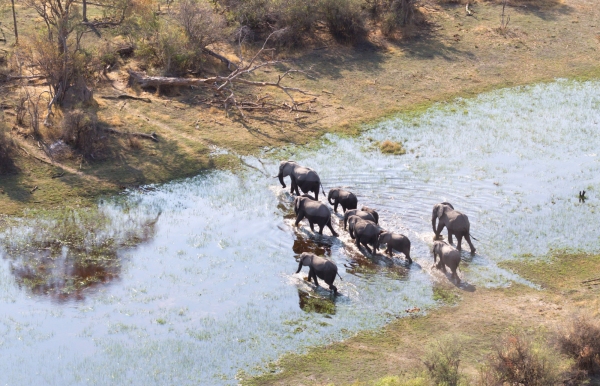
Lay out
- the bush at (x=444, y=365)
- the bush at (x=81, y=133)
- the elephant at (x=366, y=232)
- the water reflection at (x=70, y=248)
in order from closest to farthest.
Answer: the bush at (x=444, y=365)
the water reflection at (x=70, y=248)
the elephant at (x=366, y=232)
the bush at (x=81, y=133)

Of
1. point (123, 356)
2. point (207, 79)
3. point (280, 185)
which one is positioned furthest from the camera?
point (207, 79)

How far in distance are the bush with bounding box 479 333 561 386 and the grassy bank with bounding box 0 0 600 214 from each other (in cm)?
1419

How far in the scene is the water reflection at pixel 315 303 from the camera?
60.5ft

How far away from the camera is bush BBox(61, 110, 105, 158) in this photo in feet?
87.8

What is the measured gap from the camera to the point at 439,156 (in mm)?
28531

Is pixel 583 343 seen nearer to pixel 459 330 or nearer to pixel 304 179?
pixel 459 330

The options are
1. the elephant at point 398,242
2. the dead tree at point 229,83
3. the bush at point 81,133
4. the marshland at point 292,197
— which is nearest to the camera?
the marshland at point 292,197

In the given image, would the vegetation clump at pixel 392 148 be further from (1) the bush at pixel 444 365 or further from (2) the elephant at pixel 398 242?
(1) the bush at pixel 444 365

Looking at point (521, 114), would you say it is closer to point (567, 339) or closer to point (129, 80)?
point (129, 80)

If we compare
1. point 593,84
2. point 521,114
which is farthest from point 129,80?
point 593,84

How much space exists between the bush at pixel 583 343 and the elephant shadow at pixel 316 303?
5.31m

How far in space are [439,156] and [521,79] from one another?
1078 cm

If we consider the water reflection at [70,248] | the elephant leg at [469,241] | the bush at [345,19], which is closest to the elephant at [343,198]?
the elephant leg at [469,241]

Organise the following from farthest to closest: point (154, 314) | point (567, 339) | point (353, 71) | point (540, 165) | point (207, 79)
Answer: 1. point (353, 71)
2. point (207, 79)
3. point (540, 165)
4. point (154, 314)
5. point (567, 339)
